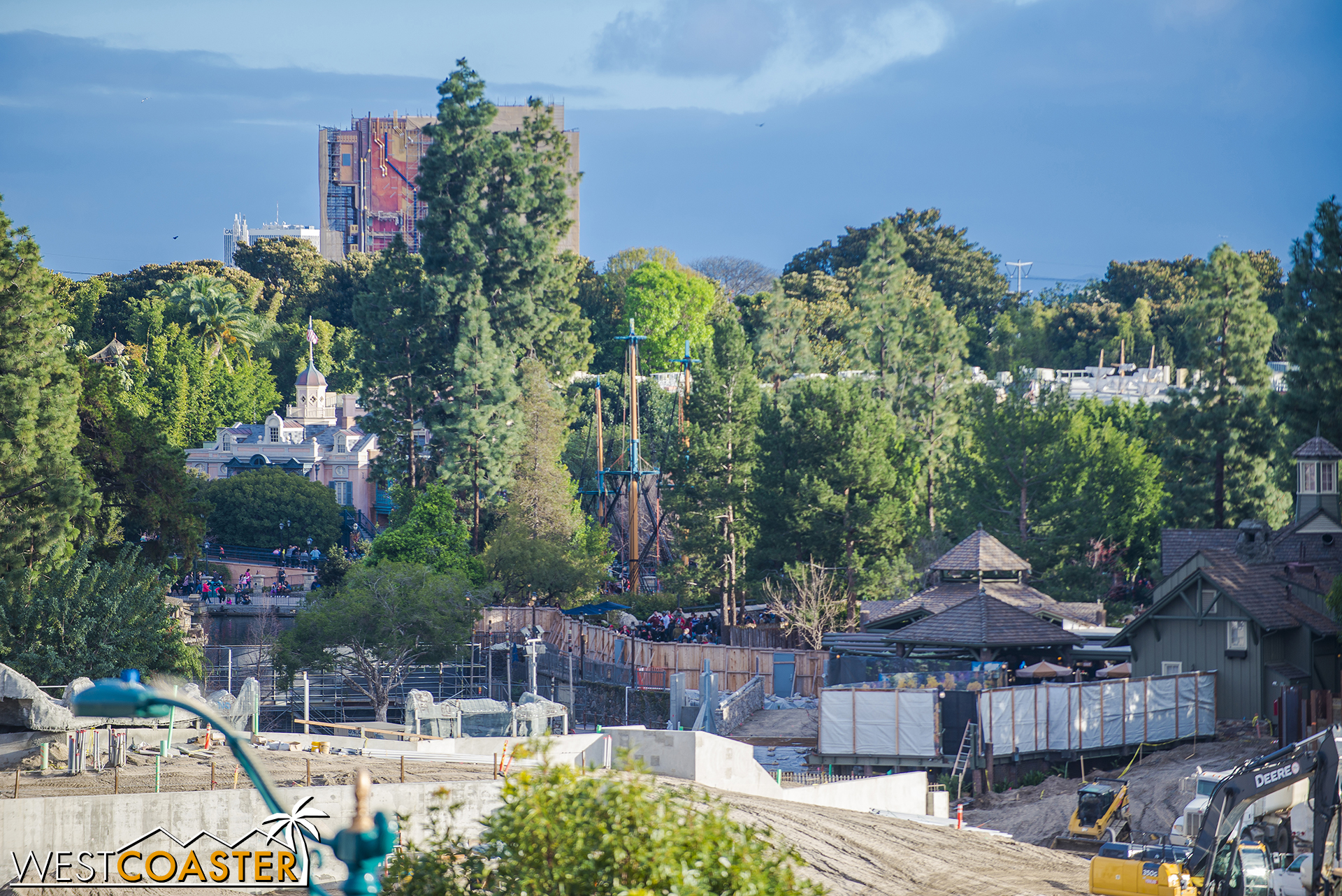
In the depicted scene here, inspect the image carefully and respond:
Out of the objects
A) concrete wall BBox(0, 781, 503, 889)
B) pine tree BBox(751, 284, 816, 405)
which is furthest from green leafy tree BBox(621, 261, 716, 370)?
concrete wall BBox(0, 781, 503, 889)

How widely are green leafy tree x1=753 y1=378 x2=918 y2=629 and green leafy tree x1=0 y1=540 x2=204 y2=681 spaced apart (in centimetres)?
2054

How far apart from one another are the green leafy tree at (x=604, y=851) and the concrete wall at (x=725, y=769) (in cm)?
1297

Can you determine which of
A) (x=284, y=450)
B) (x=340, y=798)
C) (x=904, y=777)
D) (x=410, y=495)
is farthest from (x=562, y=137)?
(x=340, y=798)

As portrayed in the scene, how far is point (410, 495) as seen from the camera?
59.9 metres

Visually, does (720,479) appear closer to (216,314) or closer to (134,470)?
(134,470)

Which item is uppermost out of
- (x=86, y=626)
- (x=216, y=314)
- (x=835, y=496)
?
(x=216, y=314)

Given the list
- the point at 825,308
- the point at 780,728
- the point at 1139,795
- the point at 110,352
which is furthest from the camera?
the point at 825,308

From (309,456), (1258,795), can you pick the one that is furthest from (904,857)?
(309,456)

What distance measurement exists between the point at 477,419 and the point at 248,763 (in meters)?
52.6

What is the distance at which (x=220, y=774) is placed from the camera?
2361cm

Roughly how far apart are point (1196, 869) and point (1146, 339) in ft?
290

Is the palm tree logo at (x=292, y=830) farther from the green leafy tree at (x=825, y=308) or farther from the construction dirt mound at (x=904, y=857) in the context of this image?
the green leafy tree at (x=825, y=308)

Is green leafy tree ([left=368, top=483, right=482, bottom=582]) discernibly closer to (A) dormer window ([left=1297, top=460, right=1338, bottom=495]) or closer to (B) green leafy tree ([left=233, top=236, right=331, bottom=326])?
(A) dormer window ([left=1297, top=460, right=1338, bottom=495])

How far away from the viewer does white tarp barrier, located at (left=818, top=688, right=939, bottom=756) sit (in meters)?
30.2
